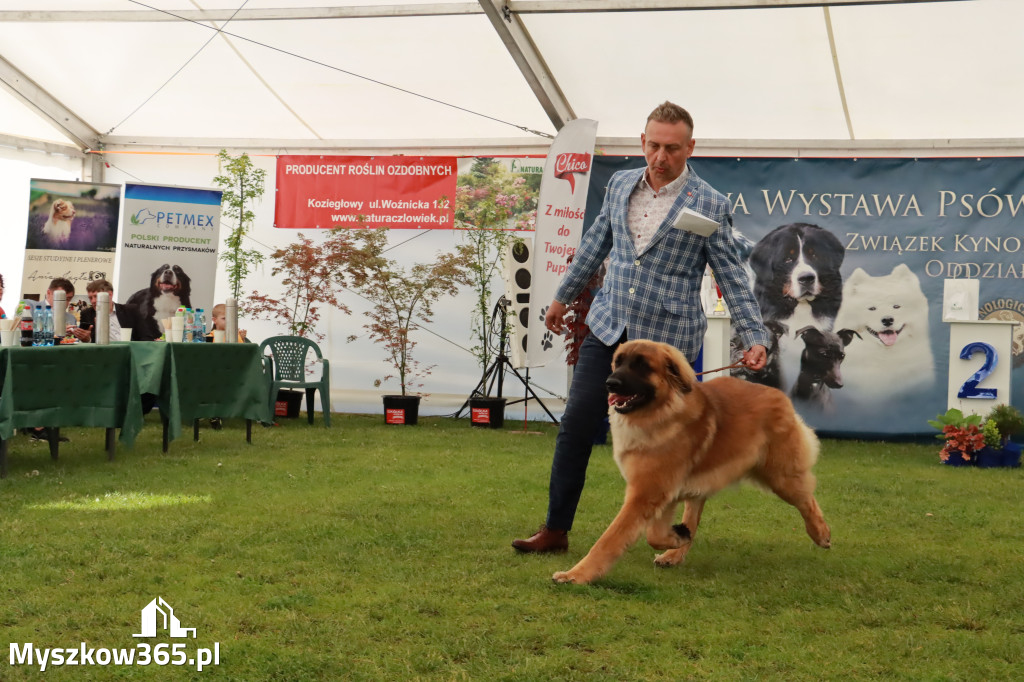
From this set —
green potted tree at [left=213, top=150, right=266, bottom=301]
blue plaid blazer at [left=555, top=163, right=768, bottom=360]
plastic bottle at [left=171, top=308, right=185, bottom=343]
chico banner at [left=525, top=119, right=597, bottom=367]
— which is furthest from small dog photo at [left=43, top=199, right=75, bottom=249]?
blue plaid blazer at [left=555, top=163, right=768, bottom=360]

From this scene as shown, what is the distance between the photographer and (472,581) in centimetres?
383

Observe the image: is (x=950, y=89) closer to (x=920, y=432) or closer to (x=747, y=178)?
(x=747, y=178)

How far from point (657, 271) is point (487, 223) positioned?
7134 mm

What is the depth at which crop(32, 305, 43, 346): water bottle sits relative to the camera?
667 cm

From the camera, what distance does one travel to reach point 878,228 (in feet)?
33.9

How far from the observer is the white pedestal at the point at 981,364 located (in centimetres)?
908

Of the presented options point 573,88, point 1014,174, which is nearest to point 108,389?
point 573,88

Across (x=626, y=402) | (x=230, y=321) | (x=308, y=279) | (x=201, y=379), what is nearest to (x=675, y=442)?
(x=626, y=402)

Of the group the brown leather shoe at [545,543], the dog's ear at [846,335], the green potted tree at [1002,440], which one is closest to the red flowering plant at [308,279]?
the dog's ear at [846,335]

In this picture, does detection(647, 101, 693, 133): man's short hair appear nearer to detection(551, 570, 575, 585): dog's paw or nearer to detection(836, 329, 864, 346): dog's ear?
detection(551, 570, 575, 585): dog's paw

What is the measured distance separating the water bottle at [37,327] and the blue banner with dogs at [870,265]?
5.94m

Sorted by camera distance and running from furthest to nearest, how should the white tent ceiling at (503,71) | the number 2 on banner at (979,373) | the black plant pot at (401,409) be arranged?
1. the black plant pot at (401,409)
2. the number 2 on banner at (979,373)
3. the white tent ceiling at (503,71)

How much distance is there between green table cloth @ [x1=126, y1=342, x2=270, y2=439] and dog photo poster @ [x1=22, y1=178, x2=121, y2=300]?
2858 mm

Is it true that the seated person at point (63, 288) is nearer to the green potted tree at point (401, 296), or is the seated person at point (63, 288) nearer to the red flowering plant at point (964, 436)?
the green potted tree at point (401, 296)
